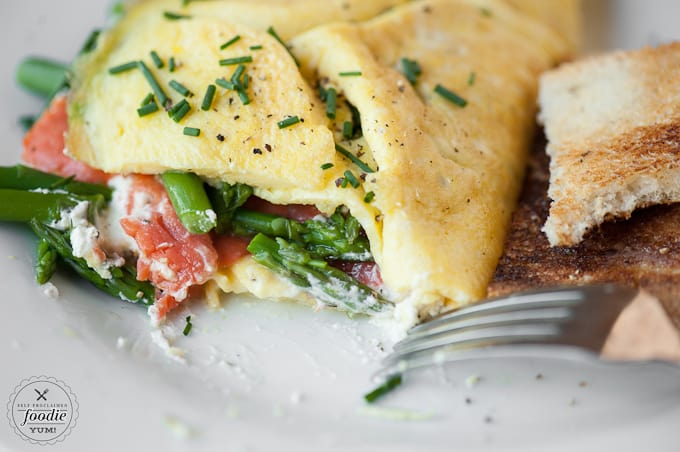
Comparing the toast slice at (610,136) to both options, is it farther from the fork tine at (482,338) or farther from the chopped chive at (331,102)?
the chopped chive at (331,102)

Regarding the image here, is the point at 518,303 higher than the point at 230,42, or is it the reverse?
the point at 230,42

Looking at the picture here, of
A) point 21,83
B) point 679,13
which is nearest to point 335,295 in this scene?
point 21,83

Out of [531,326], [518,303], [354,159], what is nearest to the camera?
[531,326]

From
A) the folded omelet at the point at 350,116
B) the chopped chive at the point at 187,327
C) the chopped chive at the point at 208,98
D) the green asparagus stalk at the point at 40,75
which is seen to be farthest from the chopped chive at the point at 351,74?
the green asparagus stalk at the point at 40,75

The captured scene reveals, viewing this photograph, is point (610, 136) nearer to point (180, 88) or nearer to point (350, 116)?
point (350, 116)

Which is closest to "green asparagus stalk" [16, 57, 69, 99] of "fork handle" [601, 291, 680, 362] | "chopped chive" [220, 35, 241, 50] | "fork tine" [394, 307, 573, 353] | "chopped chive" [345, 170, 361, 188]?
"chopped chive" [220, 35, 241, 50]

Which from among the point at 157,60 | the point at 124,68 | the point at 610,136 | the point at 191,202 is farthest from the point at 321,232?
the point at 610,136

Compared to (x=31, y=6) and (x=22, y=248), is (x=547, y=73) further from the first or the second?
(x=31, y=6)
